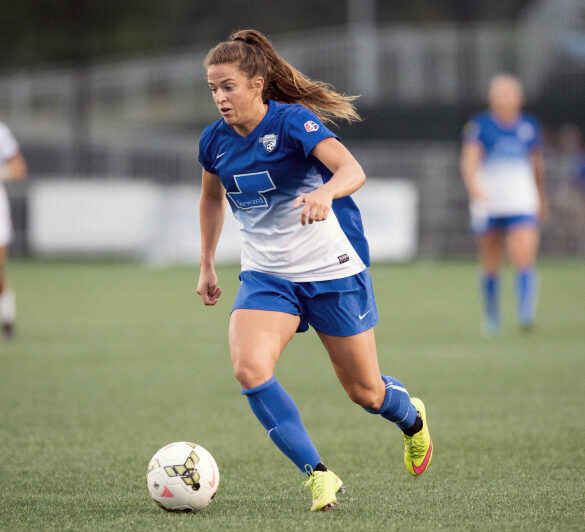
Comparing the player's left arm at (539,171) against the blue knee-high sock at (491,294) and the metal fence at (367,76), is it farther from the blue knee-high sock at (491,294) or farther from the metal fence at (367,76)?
the metal fence at (367,76)

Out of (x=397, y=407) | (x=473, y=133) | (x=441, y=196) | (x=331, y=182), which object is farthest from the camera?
(x=441, y=196)

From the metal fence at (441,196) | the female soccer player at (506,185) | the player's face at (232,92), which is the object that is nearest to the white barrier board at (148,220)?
the metal fence at (441,196)

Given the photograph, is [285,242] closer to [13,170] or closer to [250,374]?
[250,374]

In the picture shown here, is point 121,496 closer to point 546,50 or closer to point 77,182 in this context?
point 77,182

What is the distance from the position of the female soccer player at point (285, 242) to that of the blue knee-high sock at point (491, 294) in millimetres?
6131

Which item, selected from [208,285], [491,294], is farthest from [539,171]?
[208,285]

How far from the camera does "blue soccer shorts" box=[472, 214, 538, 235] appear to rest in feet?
36.0

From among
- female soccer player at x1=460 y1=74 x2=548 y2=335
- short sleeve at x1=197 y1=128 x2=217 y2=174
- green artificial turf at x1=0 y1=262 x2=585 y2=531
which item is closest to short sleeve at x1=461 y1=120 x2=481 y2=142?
female soccer player at x1=460 y1=74 x2=548 y2=335

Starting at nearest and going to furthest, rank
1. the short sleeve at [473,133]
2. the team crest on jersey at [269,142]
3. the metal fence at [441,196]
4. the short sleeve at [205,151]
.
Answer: the team crest on jersey at [269,142]
the short sleeve at [205,151]
the short sleeve at [473,133]
the metal fence at [441,196]

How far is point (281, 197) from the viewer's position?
4789mm

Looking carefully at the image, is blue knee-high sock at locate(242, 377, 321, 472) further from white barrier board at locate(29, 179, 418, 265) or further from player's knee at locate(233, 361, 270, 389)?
white barrier board at locate(29, 179, 418, 265)

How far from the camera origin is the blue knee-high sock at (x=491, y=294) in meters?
11.0

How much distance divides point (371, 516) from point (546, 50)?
26.2 m

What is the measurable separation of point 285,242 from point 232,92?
67 centimetres
